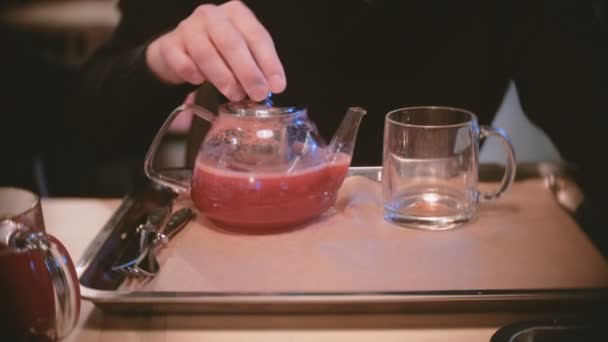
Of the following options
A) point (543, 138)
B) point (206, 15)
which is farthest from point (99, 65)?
point (543, 138)

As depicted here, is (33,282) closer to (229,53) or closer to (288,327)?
(288,327)

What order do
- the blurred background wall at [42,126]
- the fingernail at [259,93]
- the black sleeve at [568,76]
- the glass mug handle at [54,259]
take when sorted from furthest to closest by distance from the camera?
the blurred background wall at [42,126] < the black sleeve at [568,76] < the fingernail at [259,93] < the glass mug handle at [54,259]

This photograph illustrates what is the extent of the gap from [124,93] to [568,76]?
30.5 inches

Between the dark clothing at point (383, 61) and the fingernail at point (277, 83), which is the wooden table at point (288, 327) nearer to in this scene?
the fingernail at point (277, 83)

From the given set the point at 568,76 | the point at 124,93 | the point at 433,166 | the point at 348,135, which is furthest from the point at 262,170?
the point at 568,76

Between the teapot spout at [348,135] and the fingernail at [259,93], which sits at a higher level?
the fingernail at [259,93]

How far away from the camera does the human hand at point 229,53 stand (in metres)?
0.81

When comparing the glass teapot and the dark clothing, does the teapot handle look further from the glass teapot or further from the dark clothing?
the dark clothing

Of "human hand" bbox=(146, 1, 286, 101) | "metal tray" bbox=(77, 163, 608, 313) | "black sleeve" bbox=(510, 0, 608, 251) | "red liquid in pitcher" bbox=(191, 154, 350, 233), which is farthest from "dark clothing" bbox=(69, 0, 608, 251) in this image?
"metal tray" bbox=(77, 163, 608, 313)

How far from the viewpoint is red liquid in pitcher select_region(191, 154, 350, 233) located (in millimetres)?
793

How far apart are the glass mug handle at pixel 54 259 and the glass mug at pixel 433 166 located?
42cm

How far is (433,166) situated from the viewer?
2.92 ft

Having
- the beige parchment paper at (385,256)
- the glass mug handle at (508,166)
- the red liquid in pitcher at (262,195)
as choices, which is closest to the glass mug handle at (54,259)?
the beige parchment paper at (385,256)

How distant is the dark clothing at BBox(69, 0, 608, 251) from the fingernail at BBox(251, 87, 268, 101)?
1.21 ft
